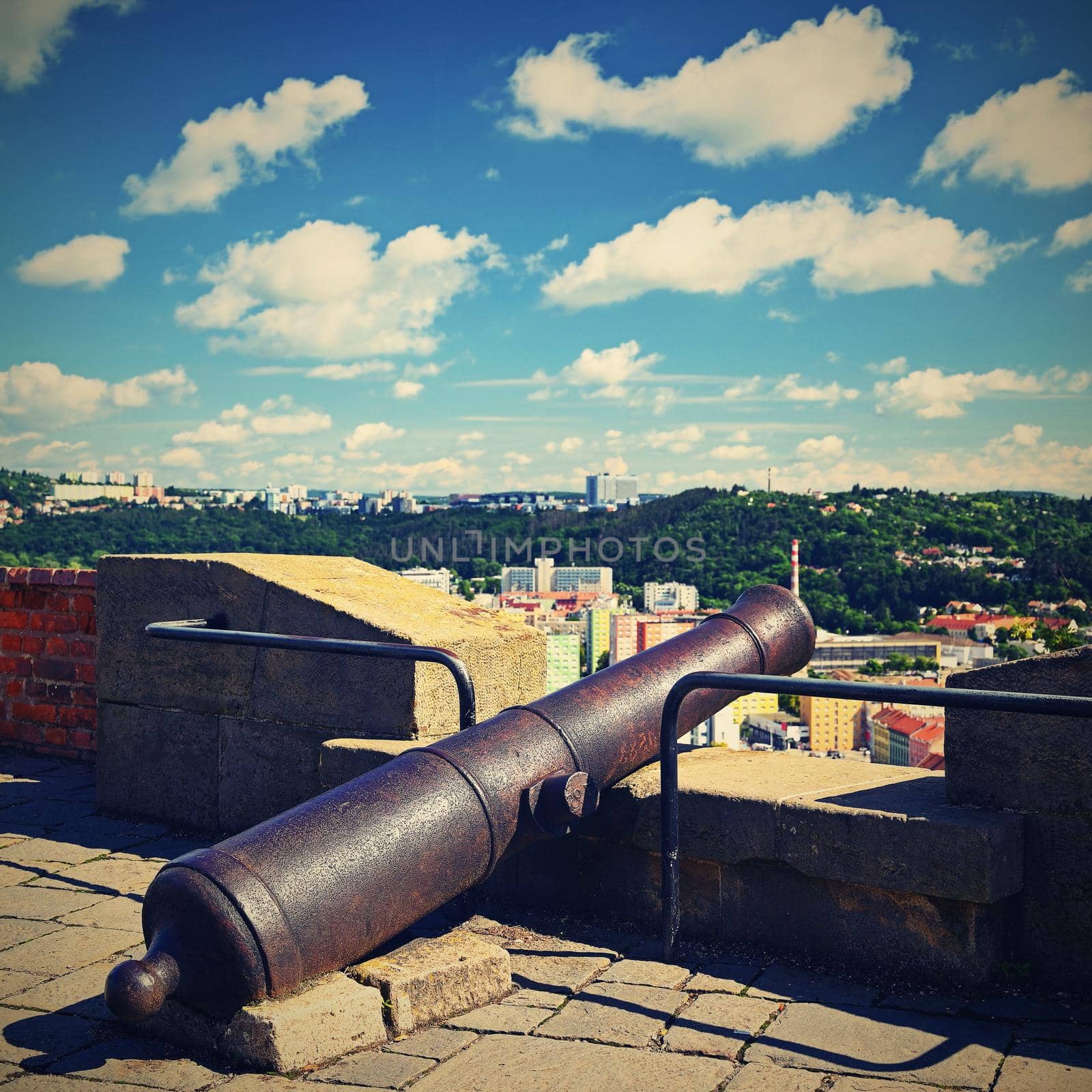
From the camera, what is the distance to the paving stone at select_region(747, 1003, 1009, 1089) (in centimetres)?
208

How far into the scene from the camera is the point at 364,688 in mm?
3580

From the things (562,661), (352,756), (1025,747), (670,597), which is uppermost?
(1025,747)

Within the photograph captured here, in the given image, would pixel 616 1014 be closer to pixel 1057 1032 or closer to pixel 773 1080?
pixel 773 1080

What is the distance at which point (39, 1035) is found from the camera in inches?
91.2

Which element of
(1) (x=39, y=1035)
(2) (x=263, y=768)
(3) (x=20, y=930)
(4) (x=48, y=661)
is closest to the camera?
(1) (x=39, y=1035)

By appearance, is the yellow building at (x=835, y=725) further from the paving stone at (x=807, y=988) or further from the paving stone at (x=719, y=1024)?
the paving stone at (x=719, y=1024)

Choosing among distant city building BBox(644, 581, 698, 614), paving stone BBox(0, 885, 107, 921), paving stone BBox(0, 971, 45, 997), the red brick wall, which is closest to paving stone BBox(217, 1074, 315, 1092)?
paving stone BBox(0, 971, 45, 997)

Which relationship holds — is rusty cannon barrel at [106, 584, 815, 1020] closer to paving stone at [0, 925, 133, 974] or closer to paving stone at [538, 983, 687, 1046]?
paving stone at [538, 983, 687, 1046]

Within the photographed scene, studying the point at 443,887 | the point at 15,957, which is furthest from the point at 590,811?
the point at 15,957

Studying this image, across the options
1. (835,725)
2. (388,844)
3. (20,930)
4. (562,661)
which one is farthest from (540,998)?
(835,725)

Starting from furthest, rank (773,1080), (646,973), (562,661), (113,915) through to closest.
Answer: (562,661) → (113,915) → (646,973) → (773,1080)

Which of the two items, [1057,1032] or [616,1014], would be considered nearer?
[1057,1032]

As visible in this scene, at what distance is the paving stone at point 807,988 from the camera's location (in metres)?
2.46

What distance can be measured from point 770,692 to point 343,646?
4.46ft
